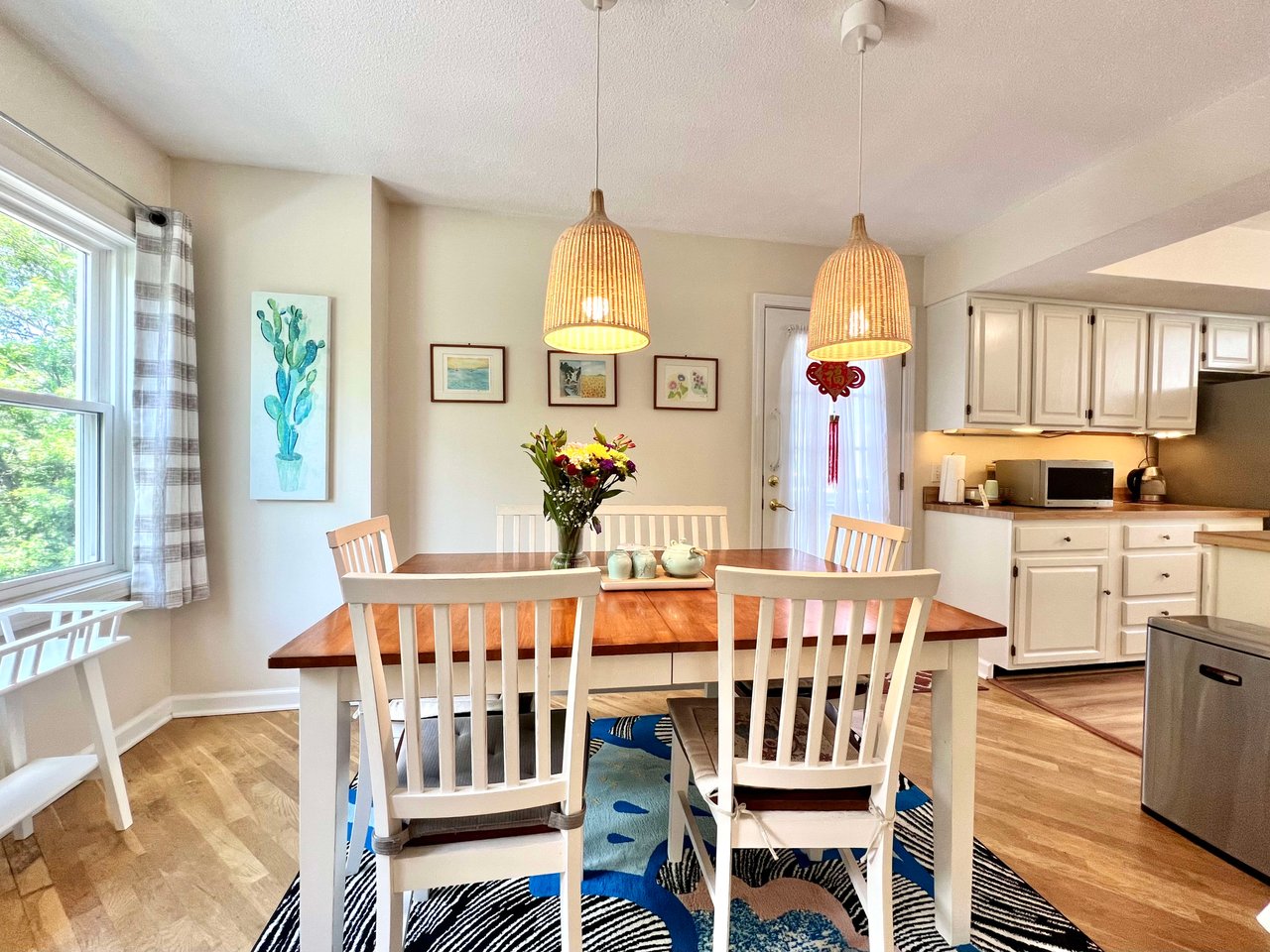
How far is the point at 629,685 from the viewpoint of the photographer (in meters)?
1.21

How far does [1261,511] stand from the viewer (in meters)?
3.06

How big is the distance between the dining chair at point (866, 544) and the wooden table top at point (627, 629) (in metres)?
0.39

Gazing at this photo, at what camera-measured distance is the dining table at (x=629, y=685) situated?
1.10 metres

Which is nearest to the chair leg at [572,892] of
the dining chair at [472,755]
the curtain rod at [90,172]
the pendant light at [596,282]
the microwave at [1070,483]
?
the dining chair at [472,755]

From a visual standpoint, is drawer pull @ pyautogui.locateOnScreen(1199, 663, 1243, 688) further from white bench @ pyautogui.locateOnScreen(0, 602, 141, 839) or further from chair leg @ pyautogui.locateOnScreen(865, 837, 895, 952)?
white bench @ pyautogui.locateOnScreen(0, 602, 141, 839)

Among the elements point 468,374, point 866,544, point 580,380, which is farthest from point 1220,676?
point 468,374

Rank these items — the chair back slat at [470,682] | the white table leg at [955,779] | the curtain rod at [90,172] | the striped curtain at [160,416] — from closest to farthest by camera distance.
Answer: the chair back slat at [470,682] → the white table leg at [955,779] → the curtain rod at [90,172] → the striped curtain at [160,416]

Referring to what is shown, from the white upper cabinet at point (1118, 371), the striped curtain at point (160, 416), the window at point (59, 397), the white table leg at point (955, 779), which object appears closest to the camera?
the white table leg at point (955, 779)

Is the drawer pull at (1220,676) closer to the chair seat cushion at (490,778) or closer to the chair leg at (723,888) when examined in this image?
the chair leg at (723,888)

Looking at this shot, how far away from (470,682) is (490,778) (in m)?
0.38

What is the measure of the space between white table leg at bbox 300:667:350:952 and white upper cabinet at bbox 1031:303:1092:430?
3.66 metres

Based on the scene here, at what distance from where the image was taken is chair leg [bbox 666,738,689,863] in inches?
57.3

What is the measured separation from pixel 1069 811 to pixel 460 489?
282cm

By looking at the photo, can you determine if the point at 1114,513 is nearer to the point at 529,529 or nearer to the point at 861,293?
the point at 861,293
